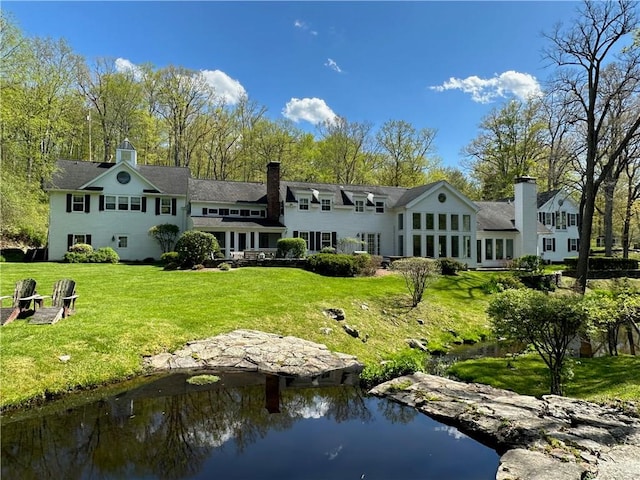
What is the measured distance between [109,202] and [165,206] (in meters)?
3.87

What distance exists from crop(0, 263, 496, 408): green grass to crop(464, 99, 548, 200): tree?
2464 cm

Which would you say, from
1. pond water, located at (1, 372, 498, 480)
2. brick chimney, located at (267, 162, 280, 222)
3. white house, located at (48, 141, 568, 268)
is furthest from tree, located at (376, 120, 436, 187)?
pond water, located at (1, 372, 498, 480)

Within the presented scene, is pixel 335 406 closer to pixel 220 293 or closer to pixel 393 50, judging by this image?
pixel 220 293

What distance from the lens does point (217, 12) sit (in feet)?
57.9

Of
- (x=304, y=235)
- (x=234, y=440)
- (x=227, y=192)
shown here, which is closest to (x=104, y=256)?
(x=227, y=192)

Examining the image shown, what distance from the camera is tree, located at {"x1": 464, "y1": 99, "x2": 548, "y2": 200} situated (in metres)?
41.4

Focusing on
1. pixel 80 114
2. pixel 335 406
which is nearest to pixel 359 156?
pixel 80 114

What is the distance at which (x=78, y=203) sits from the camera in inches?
1105

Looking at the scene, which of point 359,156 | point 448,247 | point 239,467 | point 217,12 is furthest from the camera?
point 359,156

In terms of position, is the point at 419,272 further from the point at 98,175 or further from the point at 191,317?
the point at 98,175

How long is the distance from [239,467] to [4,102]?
931 inches

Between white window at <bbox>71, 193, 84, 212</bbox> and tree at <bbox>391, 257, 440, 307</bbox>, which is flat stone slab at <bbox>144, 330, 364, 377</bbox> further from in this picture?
white window at <bbox>71, 193, 84, 212</bbox>

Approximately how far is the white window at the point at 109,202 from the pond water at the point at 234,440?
24.0m

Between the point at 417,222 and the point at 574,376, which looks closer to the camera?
the point at 574,376
